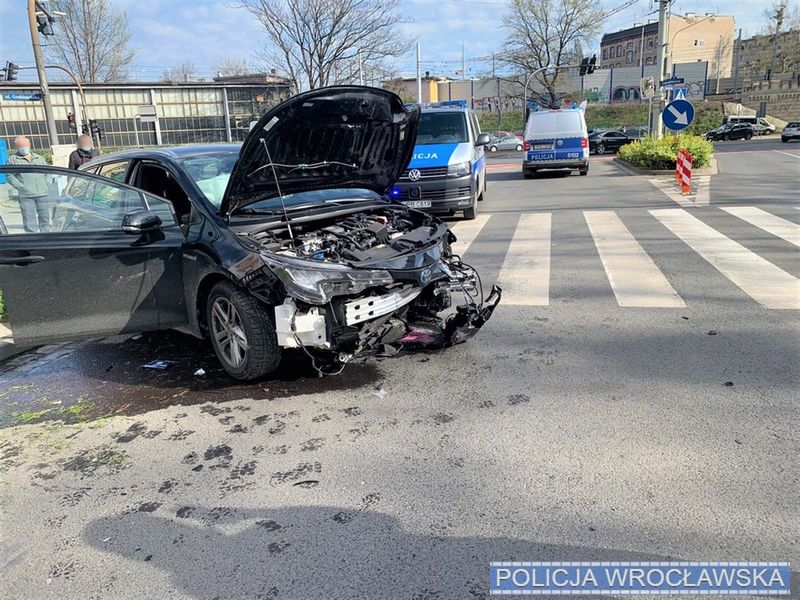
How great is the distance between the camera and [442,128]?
1262 cm

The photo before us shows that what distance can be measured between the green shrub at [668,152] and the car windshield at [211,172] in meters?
16.1

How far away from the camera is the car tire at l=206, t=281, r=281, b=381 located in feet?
14.2

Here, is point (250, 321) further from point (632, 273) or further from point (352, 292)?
point (632, 273)

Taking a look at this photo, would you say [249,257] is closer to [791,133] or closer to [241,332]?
[241,332]

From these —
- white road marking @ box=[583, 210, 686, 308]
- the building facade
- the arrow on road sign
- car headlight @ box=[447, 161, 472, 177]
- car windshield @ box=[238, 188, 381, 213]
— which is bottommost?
white road marking @ box=[583, 210, 686, 308]

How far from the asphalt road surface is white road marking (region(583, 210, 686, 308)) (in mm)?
114

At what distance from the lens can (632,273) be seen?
7.46 meters

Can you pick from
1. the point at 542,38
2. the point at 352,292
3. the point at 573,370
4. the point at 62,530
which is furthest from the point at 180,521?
the point at 542,38

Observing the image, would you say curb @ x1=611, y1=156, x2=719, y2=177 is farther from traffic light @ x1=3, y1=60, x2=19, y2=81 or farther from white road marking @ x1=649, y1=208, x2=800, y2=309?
traffic light @ x1=3, y1=60, x2=19, y2=81

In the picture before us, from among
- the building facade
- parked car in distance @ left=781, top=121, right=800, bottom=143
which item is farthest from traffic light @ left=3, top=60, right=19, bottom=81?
the building facade

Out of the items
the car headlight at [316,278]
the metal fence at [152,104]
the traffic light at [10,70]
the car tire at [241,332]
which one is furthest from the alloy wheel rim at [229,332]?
the metal fence at [152,104]

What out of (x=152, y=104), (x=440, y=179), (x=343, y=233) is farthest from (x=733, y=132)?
(x=343, y=233)

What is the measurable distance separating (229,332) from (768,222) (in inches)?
371

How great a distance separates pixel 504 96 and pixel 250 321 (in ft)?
254
